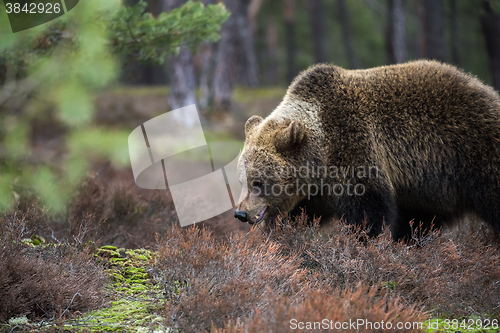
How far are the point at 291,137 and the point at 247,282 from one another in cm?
175

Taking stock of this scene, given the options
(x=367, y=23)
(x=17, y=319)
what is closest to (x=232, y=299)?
(x=17, y=319)

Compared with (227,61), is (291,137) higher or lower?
lower

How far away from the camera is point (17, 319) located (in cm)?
318

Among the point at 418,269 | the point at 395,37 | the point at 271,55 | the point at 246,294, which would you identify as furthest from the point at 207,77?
the point at 271,55

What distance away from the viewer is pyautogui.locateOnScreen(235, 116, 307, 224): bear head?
4586 millimetres

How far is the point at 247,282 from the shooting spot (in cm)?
335

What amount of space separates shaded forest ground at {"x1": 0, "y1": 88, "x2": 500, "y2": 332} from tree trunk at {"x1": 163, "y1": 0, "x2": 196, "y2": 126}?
9.23 metres

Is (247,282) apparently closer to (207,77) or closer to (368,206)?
(368,206)

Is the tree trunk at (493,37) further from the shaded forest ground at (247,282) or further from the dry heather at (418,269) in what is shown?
the dry heather at (418,269)

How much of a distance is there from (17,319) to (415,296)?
326cm

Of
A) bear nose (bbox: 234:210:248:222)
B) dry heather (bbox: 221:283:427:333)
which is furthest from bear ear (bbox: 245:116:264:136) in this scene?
dry heather (bbox: 221:283:427:333)

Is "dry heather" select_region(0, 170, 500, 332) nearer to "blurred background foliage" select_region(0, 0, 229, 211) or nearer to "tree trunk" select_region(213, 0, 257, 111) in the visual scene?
"blurred background foliage" select_region(0, 0, 229, 211)

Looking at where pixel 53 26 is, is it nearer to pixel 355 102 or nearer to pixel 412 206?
pixel 355 102

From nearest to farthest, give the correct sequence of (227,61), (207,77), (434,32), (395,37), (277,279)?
(277,279), (434,32), (227,61), (207,77), (395,37)
